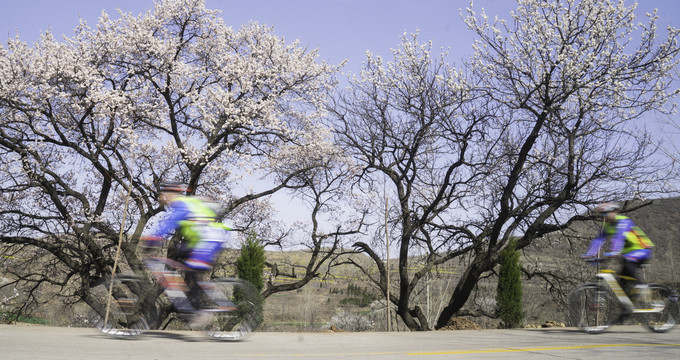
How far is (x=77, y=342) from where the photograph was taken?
6.27 metres

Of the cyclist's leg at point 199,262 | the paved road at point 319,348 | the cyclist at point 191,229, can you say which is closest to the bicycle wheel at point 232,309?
the cyclist's leg at point 199,262

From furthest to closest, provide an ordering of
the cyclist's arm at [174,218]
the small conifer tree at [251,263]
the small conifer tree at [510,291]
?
the small conifer tree at [510,291], the small conifer tree at [251,263], the cyclist's arm at [174,218]

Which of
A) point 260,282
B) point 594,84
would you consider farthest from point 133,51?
point 594,84

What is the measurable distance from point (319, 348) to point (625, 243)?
5327 mm

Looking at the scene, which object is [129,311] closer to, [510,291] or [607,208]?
[607,208]

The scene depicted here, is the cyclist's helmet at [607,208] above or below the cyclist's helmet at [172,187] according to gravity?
above

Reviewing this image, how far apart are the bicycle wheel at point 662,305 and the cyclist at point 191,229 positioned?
22.7 feet

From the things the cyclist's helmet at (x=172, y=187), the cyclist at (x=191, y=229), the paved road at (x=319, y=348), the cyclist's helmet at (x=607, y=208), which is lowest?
the paved road at (x=319, y=348)

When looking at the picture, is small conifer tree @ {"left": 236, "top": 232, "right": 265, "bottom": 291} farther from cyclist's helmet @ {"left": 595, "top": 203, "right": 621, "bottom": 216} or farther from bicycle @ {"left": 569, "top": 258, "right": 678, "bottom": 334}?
cyclist's helmet @ {"left": 595, "top": 203, "right": 621, "bottom": 216}

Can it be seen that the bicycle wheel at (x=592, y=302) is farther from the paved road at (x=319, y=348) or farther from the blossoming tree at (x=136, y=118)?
the blossoming tree at (x=136, y=118)

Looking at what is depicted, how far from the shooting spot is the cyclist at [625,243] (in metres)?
8.34

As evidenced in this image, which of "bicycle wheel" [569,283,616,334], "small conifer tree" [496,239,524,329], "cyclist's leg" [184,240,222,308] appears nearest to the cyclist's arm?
"cyclist's leg" [184,240,222,308]

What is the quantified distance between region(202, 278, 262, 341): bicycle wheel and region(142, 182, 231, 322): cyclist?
0.40 m

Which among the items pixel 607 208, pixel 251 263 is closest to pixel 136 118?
pixel 251 263
